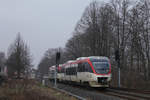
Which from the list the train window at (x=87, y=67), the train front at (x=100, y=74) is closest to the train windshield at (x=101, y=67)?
the train front at (x=100, y=74)

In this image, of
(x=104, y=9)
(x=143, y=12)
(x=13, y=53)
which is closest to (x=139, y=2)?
(x=143, y=12)

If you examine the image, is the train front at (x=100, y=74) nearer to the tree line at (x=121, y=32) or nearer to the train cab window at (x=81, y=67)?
the train cab window at (x=81, y=67)

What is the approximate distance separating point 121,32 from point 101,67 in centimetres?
1568

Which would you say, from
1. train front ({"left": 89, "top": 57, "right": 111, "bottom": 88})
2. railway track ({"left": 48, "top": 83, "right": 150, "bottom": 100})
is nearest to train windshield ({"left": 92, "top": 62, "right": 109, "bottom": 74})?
train front ({"left": 89, "top": 57, "right": 111, "bottom": 88})

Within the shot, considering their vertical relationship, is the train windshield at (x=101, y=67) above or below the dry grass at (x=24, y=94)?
above

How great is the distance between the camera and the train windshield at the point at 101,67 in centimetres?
2083

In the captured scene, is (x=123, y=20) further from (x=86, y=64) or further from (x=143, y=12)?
(x=86, y=64)

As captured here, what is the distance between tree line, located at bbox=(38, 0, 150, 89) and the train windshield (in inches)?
246

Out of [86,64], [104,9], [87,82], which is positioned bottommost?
[87,82]

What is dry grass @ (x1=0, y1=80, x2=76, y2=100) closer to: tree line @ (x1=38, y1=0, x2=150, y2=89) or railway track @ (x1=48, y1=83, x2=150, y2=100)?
railway track @ (x1=48, y1=83, x2=150, y2=100)

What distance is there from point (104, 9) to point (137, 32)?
8594 mm

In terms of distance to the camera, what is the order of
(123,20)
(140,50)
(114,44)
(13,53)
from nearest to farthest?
(140,50), (123,20), (114,44), (13,53)

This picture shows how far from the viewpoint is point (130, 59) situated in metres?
34.7

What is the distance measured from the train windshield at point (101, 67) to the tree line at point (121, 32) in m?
6.24
